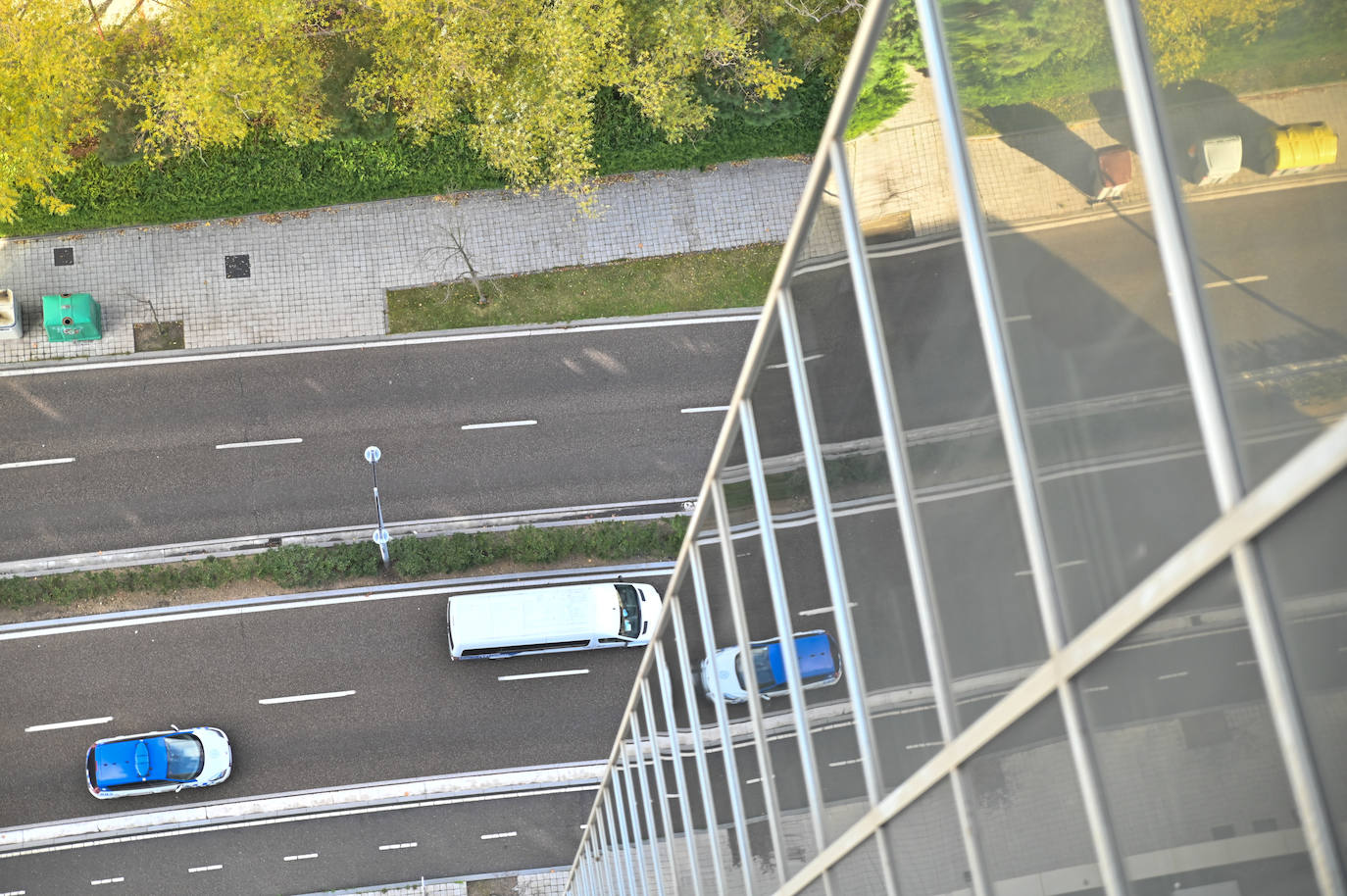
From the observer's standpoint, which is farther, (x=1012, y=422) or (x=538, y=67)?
(x=538, y=67)

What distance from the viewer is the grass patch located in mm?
25766

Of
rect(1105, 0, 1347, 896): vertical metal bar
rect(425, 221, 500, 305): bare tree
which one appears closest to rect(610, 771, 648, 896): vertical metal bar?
rect(1105, 0, 1347, 896): vertical metal bar

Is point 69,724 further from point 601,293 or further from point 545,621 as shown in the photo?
point 601,293

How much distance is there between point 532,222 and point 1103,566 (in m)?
24.2

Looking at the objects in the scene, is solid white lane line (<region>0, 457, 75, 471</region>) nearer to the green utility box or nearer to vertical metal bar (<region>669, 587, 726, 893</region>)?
the green utility box

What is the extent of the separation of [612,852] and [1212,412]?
1349 centimetres

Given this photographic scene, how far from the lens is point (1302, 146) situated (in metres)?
2.88

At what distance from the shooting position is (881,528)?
5.73m

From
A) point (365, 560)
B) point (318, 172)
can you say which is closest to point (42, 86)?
point (318, 172)

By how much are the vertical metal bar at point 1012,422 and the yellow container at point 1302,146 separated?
56.2 inches

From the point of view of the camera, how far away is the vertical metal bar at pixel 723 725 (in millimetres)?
8664

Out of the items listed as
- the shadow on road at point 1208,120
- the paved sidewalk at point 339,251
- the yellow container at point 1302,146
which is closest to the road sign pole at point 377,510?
the paved sidewalk at point 339,251

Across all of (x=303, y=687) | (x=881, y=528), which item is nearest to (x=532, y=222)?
(x=303, y=687)

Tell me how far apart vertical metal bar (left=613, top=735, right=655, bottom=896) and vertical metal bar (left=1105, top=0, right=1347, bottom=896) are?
32.3ft
